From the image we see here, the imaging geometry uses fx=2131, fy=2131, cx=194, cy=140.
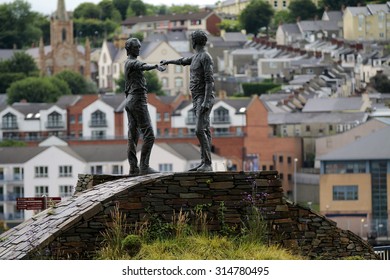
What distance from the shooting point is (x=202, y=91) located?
85.4 ft

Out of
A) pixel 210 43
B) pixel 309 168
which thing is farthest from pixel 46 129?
pixel 210 43

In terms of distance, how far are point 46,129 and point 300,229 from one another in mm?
100788

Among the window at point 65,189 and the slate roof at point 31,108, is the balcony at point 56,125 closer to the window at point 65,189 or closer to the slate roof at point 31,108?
the slate roof at point 31,108

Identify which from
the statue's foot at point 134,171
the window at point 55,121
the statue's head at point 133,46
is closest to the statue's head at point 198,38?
the statue's head at point 133,46

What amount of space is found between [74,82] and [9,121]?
1501 inches

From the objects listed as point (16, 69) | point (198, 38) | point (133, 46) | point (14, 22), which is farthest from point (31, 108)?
point (198, 38)

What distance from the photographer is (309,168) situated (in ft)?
378

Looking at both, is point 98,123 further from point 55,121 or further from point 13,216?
point 13,216

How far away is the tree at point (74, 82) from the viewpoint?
532 feet

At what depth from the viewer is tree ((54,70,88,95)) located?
532ft

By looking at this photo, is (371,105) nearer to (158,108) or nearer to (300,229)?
(158,108)

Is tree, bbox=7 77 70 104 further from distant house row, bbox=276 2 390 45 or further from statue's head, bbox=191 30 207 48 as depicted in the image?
statue's head, bbox=191 30 207 48

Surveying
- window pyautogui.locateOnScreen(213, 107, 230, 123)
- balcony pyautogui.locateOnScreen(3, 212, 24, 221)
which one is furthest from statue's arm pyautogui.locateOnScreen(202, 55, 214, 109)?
window pyautogui.locateOnScreen(213, 107, 230, 123)

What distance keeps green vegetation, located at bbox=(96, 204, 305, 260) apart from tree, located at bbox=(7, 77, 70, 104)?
121 meters
